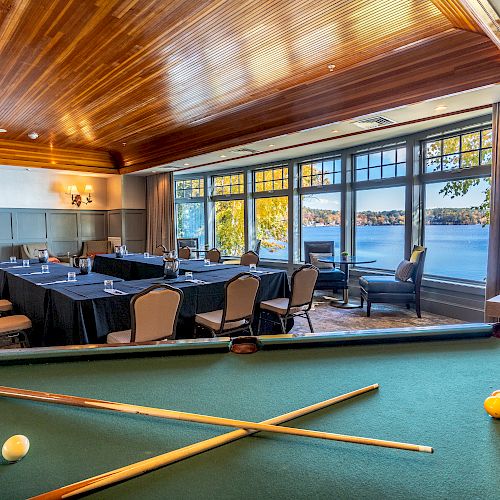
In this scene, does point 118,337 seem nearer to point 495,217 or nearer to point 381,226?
point 495,217

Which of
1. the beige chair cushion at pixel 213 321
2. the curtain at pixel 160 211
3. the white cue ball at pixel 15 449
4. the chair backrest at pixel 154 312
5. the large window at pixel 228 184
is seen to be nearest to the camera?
the white cue ball at pixel 15 449

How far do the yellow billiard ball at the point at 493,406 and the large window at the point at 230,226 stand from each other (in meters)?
8.48

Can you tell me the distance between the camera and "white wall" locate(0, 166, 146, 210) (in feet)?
30.5

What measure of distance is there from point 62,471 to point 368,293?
5262mm

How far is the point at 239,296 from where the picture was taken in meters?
3.56

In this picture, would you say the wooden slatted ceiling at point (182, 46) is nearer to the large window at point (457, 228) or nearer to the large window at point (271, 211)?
the large window at point (457, 228)

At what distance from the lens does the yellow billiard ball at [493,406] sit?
3.54ft

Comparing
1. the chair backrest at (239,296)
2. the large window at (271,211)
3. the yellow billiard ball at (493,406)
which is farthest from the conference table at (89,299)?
the large window at (271,211)

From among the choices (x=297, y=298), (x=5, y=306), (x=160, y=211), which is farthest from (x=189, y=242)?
(x=297, y=298)

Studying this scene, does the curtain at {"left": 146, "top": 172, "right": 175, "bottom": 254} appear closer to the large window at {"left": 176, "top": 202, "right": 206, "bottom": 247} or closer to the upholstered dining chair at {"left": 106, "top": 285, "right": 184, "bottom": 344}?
the large window at {"left": 176, "top": 202, "right": 206, "bottom": 247}

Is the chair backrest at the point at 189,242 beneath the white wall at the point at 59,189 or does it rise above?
beneath

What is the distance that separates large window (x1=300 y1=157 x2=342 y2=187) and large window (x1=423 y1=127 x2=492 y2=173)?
1795 mm

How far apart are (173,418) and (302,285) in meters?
3.20

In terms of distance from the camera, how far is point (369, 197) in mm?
7180
